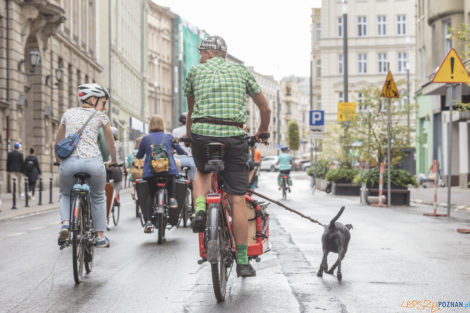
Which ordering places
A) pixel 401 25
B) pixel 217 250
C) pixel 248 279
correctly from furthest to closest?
pixel 401 25 < pixel 248 279 < pixel 217 250

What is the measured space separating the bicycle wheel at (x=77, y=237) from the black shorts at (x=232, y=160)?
149 cm

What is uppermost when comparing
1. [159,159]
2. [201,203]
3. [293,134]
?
[293,134]

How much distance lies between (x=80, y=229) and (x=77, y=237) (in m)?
0.16

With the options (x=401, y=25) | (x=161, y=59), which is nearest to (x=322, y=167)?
(x=401, y=25)

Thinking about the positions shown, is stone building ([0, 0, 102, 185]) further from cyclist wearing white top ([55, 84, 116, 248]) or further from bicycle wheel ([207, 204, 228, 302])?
bicycle wheel ([207, 204, 228, 302])

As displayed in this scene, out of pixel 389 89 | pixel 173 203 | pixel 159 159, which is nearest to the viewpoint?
pixel 159 159

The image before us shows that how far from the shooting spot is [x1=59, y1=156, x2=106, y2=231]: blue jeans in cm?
762

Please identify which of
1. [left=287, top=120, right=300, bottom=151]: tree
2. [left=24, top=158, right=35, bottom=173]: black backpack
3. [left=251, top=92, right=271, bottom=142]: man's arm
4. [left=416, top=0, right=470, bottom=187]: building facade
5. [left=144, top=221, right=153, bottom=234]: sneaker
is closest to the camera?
[left=251, top=92, right=271, bottom=142]: man's arm

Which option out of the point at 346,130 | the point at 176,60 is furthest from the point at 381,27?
the point at 346,130

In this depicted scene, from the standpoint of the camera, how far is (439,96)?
37875 millimetres

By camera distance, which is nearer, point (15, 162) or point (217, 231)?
point (217, 231)

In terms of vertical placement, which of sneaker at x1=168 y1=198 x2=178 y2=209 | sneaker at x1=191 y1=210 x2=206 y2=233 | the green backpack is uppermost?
the green backpack

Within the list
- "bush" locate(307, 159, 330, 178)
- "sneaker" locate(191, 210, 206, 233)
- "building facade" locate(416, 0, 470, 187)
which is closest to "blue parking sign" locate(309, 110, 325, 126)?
"bush" locate(307, 159, 330, 178)

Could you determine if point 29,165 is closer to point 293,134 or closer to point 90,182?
point 90,182
